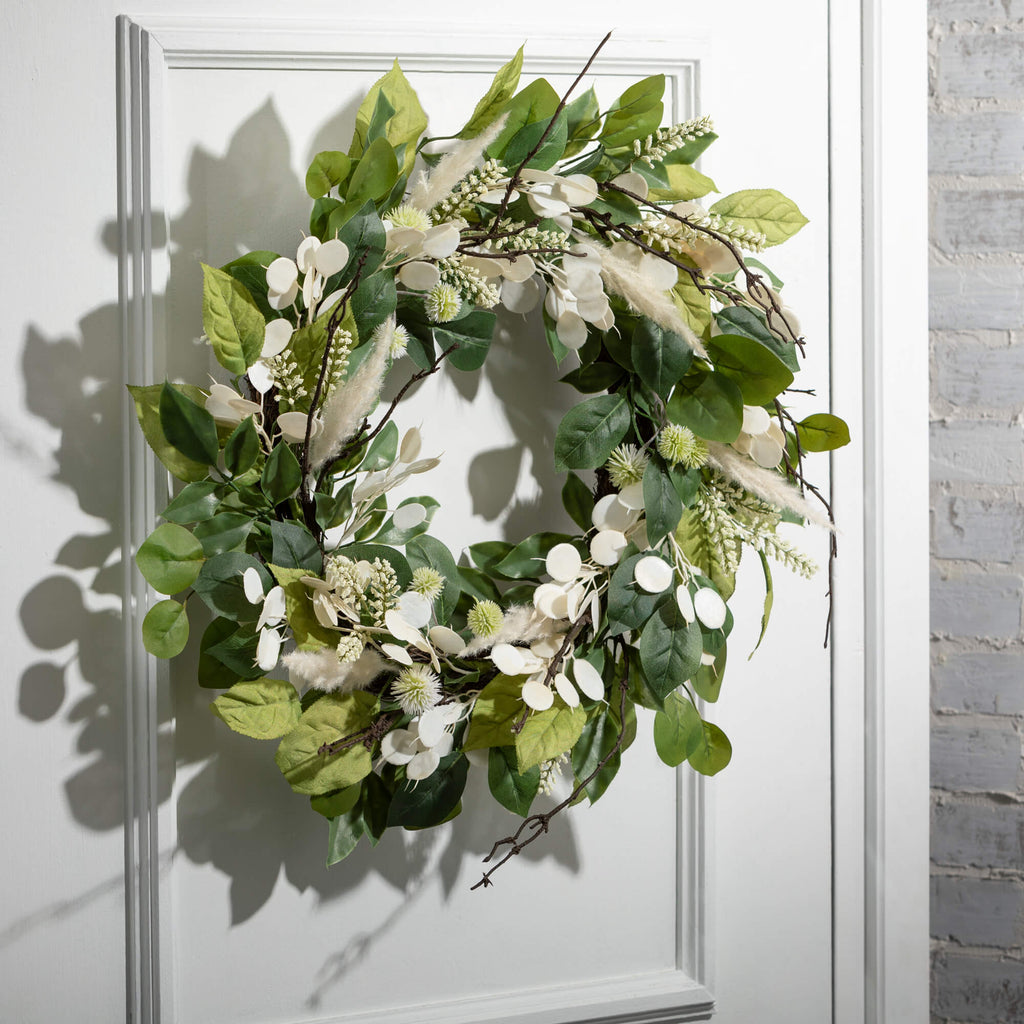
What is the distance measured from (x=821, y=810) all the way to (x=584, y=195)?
695 millimetres

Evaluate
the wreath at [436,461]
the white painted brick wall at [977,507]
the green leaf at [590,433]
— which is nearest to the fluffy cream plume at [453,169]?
the wreath at [436,461]

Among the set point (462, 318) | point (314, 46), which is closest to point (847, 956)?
point (462, 318)

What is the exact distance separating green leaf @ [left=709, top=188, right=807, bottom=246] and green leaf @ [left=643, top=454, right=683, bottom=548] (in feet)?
0.79

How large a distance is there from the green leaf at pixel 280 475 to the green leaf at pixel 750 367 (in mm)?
353

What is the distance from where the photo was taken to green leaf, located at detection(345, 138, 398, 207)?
0.62m

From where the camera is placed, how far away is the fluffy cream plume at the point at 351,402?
61 cm

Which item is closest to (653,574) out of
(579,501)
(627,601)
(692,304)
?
(627,601)

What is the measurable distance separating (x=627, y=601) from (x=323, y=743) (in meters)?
0.27

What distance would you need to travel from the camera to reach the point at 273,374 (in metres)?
0.62

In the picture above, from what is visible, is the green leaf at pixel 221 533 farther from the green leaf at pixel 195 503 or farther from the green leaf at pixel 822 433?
the green leaf at pixel 822 433

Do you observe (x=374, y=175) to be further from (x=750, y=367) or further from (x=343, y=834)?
(x=343, y=834)

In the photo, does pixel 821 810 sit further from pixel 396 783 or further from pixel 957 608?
pixel 396 783

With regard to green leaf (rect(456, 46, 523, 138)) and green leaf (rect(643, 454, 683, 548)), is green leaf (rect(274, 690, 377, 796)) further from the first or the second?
green leaf (rect(456, 46, 523, 138))

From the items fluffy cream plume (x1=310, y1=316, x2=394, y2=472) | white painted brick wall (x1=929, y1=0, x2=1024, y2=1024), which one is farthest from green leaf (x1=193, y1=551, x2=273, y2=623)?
white painted brick wall (x1=929, y1=0, x2=1024, y2=1024)
